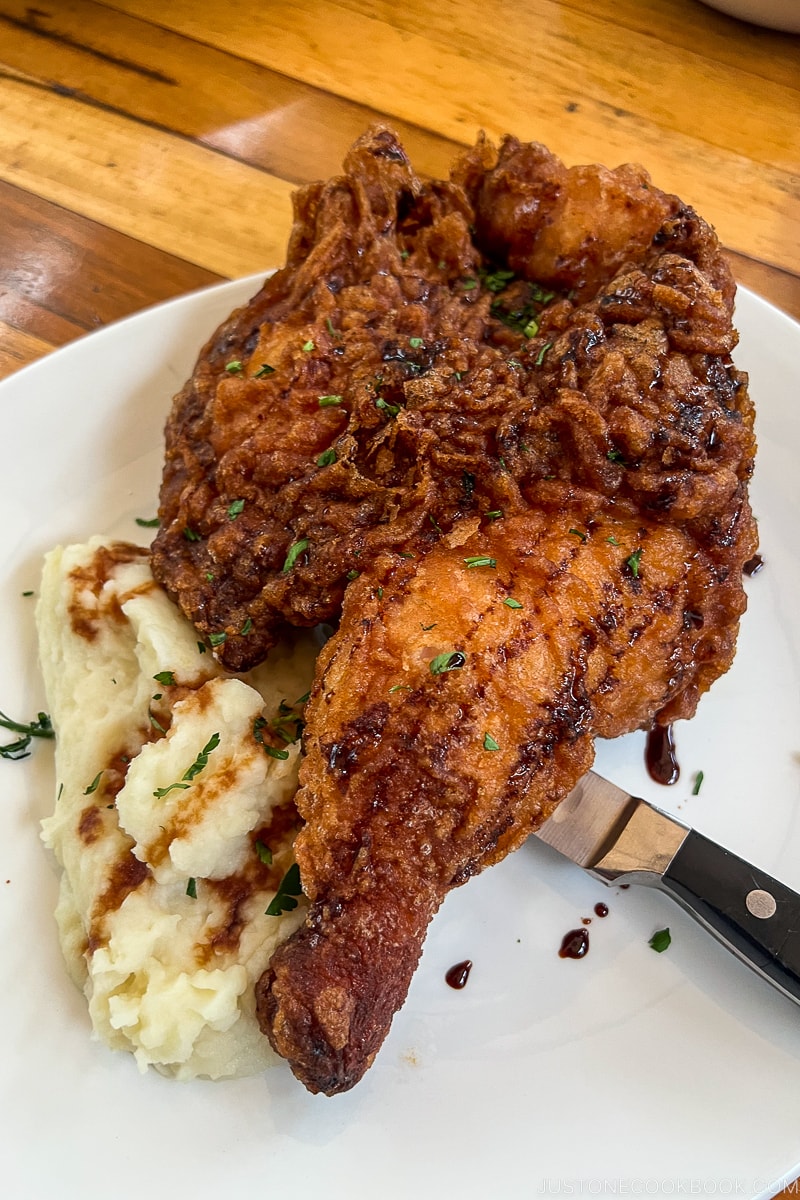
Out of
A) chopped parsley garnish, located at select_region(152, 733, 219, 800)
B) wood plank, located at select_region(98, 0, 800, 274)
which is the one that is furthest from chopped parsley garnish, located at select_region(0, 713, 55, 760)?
wood plank, located at select_region(98, 0, 800, 274)

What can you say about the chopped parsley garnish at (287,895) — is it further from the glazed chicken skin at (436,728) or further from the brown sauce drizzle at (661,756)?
the brown sauce drizzle at (661,756)

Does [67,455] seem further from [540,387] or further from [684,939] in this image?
[684,939]

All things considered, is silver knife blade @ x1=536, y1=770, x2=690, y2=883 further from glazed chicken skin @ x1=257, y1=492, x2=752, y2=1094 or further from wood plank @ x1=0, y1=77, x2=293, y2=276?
wood plank @ x1=0, y1=77, x2=293, y2=276

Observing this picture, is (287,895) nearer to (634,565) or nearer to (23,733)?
(23,733)

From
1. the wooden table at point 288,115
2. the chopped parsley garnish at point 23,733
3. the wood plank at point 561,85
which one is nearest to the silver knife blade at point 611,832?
the chopped parsley garnish at point 23,733

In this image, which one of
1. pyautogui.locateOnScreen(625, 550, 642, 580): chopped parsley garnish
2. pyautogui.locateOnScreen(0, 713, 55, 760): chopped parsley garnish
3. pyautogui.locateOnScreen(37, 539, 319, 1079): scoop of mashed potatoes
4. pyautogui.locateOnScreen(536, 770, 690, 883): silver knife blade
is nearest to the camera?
pyautogui.locateOnScreen(37, 539, 319, 1079): scoop of mashed potatoes

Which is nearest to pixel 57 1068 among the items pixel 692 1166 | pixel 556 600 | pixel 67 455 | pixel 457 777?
pixel 457 777
